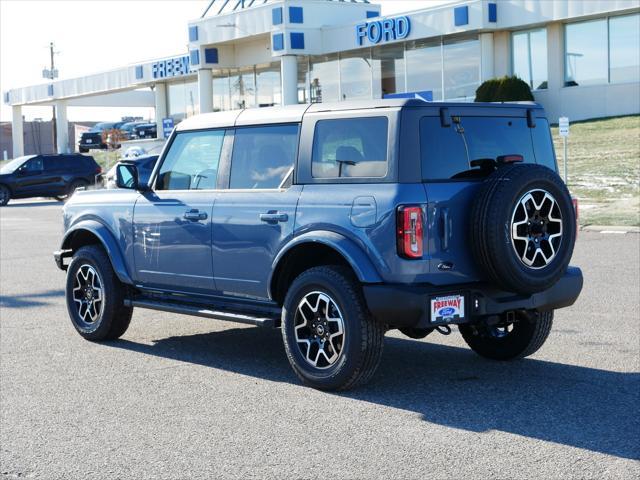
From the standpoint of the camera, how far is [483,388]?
6848mm

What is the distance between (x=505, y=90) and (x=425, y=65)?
23.3ft

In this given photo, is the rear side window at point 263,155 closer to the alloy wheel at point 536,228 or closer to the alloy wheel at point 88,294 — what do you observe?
the alloy wheel at point 536,228

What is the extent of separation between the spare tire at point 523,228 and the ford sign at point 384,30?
117ft

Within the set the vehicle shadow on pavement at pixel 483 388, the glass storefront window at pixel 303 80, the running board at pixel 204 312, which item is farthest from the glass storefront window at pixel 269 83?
the vehicle shadow on pavement at pixel 483 388

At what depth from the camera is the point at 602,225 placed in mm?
18906

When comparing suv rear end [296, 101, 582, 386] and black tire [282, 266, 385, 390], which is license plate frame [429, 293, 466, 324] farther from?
black tire [282, 266, 385, 390]

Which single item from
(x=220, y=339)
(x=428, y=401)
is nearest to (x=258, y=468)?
(x=428, y=401)

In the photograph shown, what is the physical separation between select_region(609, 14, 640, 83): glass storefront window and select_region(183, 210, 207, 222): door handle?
101ft

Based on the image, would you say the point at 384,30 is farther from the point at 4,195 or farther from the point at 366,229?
the point at 366,229

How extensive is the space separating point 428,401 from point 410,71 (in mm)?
37510

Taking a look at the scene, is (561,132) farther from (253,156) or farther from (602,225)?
(253,156)

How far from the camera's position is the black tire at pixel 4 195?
3510 centimetres

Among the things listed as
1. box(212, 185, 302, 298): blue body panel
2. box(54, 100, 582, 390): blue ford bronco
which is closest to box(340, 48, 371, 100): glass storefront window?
box(54, 100, 582, 390): blue ford bronco

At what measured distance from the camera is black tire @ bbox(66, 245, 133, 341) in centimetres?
866
